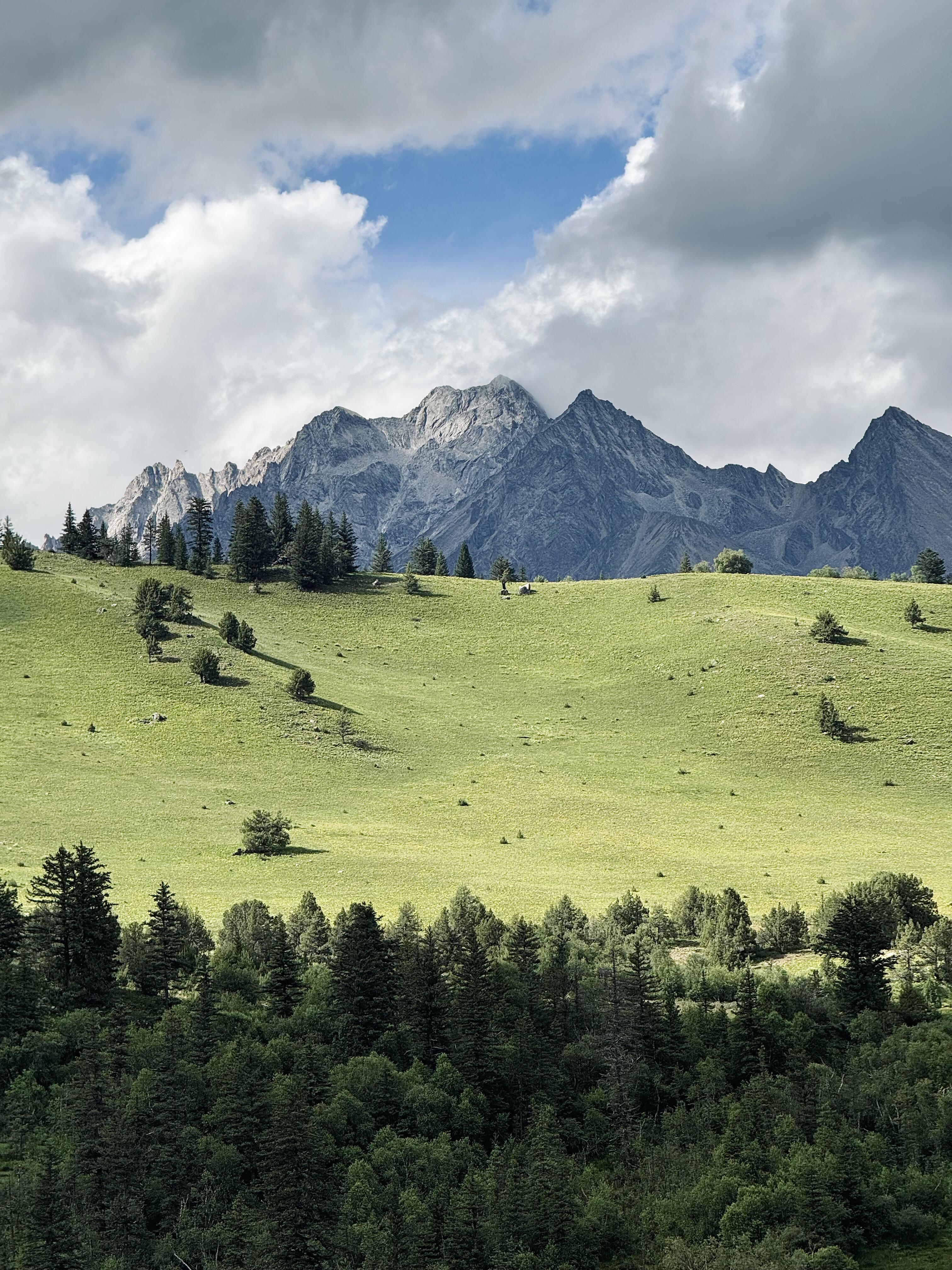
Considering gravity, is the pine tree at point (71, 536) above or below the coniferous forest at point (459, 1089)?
above

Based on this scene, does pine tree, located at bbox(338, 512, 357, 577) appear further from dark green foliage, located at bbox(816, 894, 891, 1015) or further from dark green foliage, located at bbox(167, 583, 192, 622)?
dark green foliage, located at bbox(816, 894, 891, 1015)

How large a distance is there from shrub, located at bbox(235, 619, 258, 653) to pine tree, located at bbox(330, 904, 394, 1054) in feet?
270

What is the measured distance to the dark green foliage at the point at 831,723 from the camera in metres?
100

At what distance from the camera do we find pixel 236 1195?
1171 inches

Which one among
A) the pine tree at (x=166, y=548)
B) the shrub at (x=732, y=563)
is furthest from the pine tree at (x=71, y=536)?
the shrub at (x=732, y=563)

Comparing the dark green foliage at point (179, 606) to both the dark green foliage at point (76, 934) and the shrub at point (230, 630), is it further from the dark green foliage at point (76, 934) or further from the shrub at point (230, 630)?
the dark green foliage at point (76, 934)

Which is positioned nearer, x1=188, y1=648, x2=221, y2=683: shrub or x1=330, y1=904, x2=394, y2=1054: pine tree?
x1=330, y1=904, x2=394, y2=1054: pine tree

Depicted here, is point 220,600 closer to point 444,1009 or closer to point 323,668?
point 323,668

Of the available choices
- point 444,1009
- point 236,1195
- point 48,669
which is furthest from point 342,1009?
point 48,669

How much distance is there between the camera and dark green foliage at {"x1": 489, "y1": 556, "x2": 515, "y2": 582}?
173m

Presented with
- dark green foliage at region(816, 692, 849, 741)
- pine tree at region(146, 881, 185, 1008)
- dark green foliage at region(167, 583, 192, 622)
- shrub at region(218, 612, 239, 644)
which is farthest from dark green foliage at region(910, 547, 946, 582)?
pine tree at region(146, 881, 185, 1008)

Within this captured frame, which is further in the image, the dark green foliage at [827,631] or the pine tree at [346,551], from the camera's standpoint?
the pine tree at [346,551]

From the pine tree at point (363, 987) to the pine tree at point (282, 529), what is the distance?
127 meters

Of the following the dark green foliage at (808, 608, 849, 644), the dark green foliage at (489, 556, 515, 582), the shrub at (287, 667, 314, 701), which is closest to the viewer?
the shrub at (287, 667, 314, 701)
